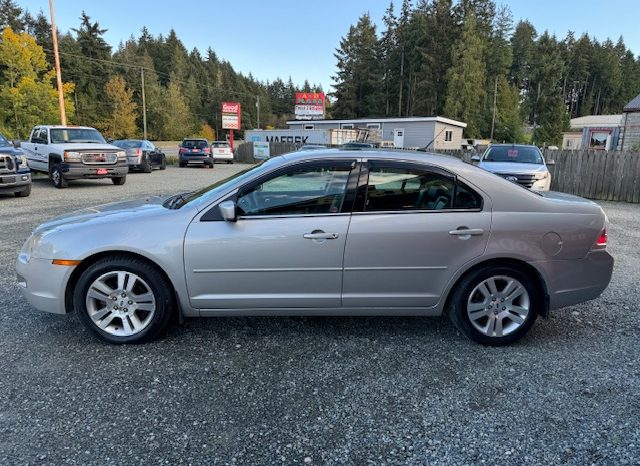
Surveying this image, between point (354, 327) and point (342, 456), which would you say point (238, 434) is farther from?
point (354, 327)

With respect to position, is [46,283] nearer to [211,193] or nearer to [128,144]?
[211,193]

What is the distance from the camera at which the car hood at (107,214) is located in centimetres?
347

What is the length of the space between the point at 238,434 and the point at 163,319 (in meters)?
1.30

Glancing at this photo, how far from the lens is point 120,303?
342cm

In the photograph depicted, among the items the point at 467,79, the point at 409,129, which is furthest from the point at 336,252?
the point at 467,79

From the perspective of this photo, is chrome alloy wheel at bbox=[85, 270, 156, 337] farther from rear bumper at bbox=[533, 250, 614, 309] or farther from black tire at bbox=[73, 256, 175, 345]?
rear bumper at bbox=[533, 250, 614, 309]

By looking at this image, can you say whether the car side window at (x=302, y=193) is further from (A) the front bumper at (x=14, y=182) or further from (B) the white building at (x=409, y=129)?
(B) the white building at (x=409, y=129)

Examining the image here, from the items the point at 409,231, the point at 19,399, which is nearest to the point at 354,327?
the point at 409,231

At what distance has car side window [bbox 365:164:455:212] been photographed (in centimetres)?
343

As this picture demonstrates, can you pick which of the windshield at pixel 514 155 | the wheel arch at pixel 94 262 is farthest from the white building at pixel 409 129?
the wheel arch at pixel 94 262

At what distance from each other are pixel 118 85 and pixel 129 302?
62579mm

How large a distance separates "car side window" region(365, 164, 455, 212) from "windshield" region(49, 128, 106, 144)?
13395 mm

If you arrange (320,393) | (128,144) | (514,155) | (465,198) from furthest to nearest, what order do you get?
(128,144), (514,155), (465,198), (320,393)

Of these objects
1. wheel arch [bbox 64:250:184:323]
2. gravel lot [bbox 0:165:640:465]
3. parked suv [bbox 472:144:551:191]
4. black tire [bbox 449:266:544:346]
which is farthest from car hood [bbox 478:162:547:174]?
wheel arch [bbox 64:250:184:323]
